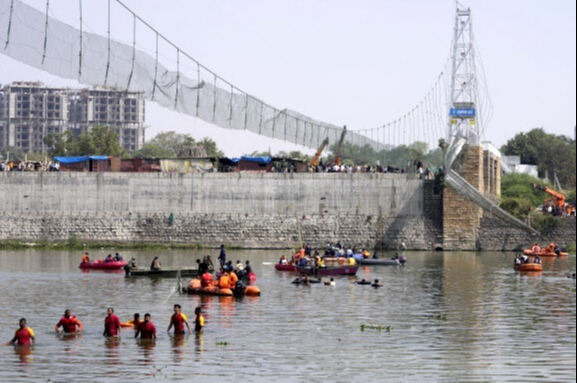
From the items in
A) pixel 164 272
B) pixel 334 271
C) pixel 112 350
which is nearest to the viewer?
pixel 112 350

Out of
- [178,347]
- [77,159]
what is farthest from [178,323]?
[77,159]

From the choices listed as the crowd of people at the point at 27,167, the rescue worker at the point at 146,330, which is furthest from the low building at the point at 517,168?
the rescue worker at the point at 146,330

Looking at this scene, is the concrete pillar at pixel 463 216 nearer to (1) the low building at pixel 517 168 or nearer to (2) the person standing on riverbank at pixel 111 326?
(1) the low building at pixel 517 168

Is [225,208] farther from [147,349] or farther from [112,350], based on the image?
[112,350]

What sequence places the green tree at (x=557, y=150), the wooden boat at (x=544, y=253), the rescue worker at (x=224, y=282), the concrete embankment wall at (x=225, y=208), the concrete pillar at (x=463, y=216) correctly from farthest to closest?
1. the concrete embankment wall at (x=225, y=208)
2. the concrete pillar at (x=463, y=216)
3. the wooden boat at (x=544, y=253)
4. the rescue worker at (x=224, y=282)
5. the green tree at (x=557, y=150)

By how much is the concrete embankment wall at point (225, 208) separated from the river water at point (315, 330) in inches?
704

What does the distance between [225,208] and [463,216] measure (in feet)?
54.4

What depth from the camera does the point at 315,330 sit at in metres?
36.7

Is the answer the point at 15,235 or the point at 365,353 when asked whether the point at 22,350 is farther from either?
the point at 15,235

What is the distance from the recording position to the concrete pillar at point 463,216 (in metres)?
76.9

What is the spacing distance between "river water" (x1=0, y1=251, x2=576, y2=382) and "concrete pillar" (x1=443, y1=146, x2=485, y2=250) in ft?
56.0

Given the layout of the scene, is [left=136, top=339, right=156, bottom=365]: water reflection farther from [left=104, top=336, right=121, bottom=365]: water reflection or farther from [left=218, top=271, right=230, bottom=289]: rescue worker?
[left=218, top=271, right=230, bottom=289]: rescue worker

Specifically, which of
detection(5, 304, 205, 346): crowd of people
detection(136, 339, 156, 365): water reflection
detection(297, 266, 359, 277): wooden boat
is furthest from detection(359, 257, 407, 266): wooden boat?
detection(136, 339, 156, 365): water reflection

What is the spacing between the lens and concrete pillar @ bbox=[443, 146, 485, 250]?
76.9 m
